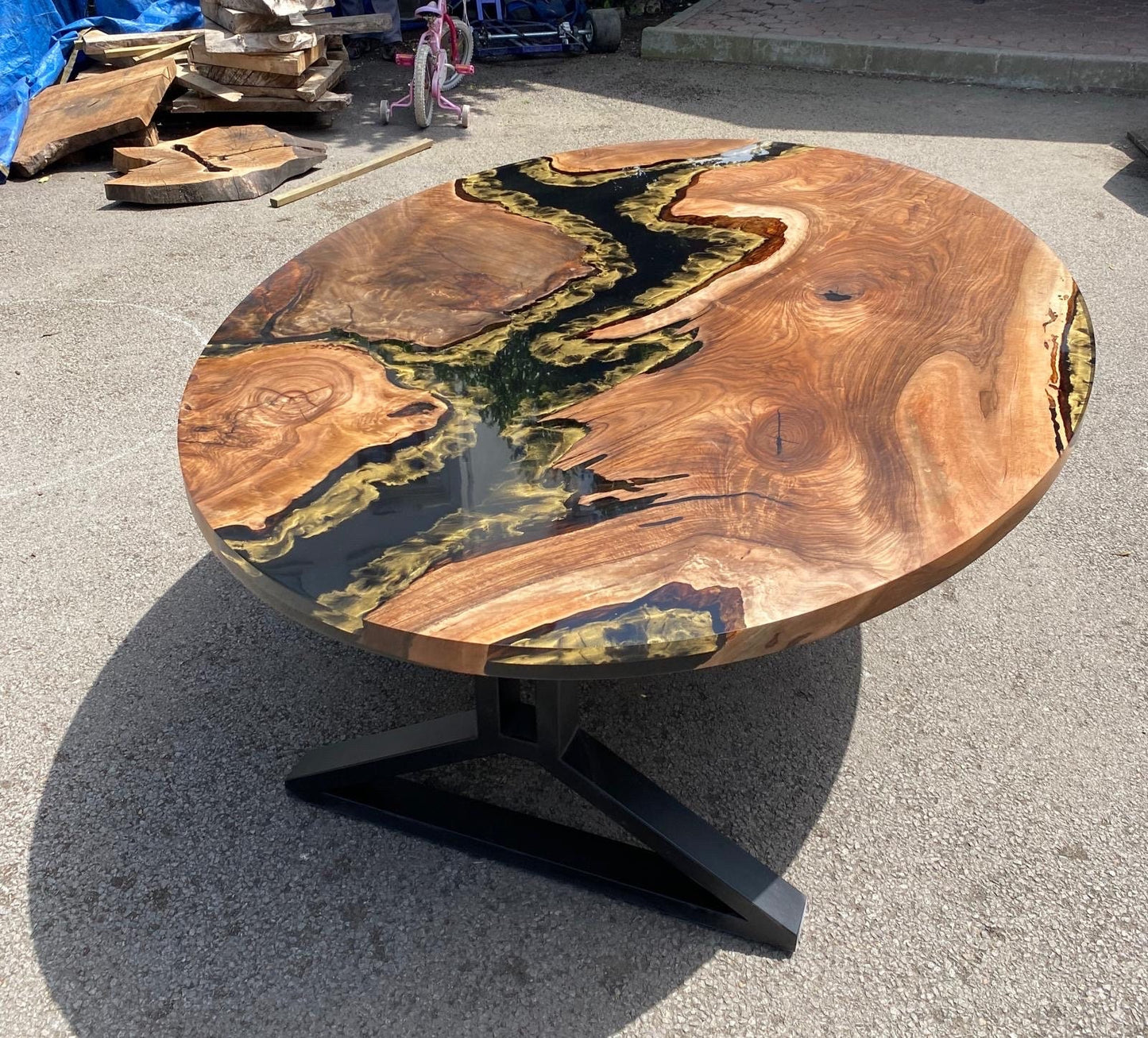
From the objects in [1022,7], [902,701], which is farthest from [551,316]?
[1022,7]

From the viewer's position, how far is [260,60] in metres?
4.41

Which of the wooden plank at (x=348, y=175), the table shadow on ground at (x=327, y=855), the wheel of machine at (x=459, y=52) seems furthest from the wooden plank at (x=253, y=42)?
the table shadow on ground at (x=327, y=855)

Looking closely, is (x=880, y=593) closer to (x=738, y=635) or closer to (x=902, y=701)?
(x=738, y=635)

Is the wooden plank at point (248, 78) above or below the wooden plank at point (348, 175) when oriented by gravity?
above

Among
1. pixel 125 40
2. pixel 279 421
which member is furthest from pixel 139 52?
pixel 279 421

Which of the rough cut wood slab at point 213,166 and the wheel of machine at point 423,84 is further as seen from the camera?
the wheel of machine at point 423,84

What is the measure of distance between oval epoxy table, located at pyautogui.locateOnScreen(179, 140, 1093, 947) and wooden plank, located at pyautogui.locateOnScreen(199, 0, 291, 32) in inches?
125

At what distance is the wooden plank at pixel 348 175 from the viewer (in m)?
3.90

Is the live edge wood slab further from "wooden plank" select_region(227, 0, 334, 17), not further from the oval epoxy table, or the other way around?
"wooden plank" select_region(227, 0, 334, 17)

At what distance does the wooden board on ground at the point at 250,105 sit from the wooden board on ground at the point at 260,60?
0.13 meters

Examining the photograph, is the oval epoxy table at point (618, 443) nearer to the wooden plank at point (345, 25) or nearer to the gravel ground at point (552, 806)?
the gravel ground at point (552, 806)

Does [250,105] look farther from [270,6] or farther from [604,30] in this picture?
[604,30]

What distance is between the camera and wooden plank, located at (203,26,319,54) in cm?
434

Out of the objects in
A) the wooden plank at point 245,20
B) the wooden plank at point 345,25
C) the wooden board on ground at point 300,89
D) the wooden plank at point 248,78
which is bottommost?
the wooden board on ground at point 300,89
